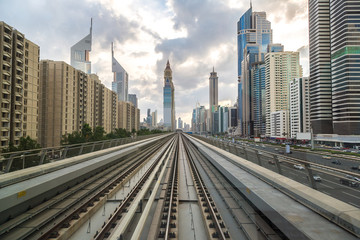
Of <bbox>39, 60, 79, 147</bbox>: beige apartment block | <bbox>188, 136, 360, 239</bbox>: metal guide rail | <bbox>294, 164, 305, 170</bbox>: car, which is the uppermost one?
<bbox>39, 60, 79, 147</bbox>: beige apartment block

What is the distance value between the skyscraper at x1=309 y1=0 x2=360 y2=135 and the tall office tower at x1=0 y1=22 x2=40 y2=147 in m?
85.4

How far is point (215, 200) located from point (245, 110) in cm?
15124

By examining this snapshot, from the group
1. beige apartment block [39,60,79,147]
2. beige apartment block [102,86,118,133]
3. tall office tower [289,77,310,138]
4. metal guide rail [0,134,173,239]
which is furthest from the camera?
tall office tower [289,77,310,138]

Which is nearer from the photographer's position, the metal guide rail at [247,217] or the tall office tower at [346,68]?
the metal guide rail at [247,217]

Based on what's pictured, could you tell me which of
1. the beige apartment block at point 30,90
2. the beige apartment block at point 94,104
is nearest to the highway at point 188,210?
the beige apartment block at point 30,90

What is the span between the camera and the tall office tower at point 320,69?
63.8 meters

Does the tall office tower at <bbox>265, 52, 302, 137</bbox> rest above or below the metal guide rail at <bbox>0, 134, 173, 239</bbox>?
above

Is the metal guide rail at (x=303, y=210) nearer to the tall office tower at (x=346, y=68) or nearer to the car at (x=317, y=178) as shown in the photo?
the car at (x=317, y=178)

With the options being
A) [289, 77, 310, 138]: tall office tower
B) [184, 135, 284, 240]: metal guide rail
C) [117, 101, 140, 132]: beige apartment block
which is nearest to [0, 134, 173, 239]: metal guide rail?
[184, 135, 284, 240]: metal guide rail

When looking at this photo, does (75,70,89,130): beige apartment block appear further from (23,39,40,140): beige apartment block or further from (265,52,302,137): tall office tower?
(265,52,302,137): tall office tower

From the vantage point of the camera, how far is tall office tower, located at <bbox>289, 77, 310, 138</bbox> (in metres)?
76.1

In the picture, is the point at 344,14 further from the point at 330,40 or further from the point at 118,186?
the point at 118,186

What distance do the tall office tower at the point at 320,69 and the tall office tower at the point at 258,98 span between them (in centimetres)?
5429

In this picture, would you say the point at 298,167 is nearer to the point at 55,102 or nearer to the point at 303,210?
the point at 303,210
